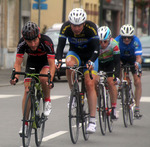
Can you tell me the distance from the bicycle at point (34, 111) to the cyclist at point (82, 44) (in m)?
0.66

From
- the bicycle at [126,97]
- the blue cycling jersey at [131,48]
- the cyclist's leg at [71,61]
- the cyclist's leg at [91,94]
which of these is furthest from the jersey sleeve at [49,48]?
the blue cycling jersey at [131,48]

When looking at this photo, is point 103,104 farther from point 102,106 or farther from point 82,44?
point 82,44

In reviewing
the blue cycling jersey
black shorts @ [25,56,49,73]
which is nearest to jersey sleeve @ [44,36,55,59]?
black shorts @ [25,56,49,73]

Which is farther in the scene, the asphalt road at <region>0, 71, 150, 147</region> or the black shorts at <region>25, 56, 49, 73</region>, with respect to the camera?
the asphalt road at <region>0, 71, 150, 147</region>

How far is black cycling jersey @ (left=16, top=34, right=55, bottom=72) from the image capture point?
8.40m

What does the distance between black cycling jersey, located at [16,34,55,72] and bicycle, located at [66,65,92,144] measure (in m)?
0.46

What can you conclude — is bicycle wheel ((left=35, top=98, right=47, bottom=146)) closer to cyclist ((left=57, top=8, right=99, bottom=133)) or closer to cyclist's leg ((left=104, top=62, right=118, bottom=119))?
cyclist ((left=57, top=8, right=99, bottom=133))

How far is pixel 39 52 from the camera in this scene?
851 centimetres

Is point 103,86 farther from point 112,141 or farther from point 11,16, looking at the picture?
point 11,16

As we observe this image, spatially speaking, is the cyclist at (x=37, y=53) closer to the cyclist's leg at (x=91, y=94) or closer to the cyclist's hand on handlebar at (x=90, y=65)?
the cyclist's hand on handlebar at (x=90, y=65)

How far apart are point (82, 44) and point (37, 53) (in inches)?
36.0

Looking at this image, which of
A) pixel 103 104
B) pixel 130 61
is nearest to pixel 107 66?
pixel 103 104

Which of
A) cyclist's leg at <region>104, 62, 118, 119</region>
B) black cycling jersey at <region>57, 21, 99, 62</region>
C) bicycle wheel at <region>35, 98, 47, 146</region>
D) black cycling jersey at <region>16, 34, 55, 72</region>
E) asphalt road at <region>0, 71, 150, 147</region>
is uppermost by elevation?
black cycling jersey at <region>57, 21, 99, 62</region>

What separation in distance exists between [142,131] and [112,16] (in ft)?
157
